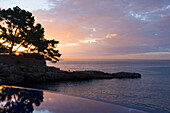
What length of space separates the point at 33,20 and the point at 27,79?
16.0 m

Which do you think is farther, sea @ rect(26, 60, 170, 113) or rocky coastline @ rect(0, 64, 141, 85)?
rocky coastline @ rect(0, 64, 141, 85)

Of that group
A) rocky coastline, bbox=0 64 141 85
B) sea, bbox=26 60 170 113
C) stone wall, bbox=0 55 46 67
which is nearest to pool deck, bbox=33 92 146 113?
sea, bbox=26 60 170 113

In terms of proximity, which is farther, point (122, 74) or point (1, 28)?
point (122, 74)

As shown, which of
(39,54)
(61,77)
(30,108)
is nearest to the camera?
(30,108)

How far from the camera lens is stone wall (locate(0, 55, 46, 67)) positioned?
32.1 m

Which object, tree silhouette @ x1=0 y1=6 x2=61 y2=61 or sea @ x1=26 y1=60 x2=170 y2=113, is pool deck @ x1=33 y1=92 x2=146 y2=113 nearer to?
sea @ x1=26 y1=60 x2=170 y2=113

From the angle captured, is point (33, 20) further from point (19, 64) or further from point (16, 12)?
point (19, 64)

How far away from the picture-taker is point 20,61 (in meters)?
34.6

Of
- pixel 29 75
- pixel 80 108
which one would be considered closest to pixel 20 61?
pixel 29 75

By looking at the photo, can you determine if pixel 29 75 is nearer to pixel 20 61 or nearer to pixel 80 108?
pixel 20 61

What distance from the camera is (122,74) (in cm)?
4806

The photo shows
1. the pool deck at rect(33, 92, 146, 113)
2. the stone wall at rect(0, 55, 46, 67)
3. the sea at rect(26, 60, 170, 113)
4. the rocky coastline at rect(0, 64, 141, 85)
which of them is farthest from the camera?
the stone wall at rect(0, 55, 46, 67)

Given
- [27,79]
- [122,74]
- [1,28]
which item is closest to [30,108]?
[27,79]

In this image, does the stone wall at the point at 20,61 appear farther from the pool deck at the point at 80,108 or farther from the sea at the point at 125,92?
the pool deck at the point at 80,108
